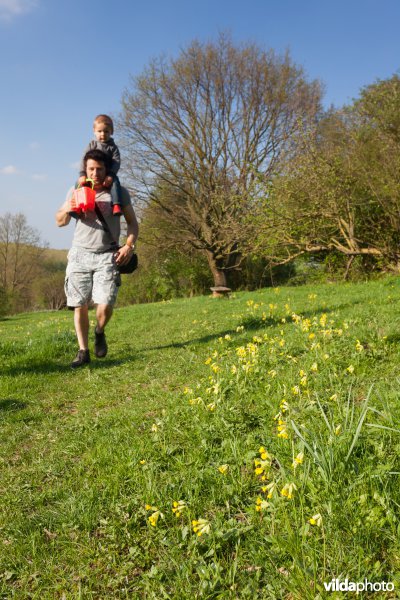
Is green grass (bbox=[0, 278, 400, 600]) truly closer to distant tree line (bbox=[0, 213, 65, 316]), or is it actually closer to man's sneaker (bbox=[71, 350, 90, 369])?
man's sneaker (bbox=[71, 350, 90, 369])

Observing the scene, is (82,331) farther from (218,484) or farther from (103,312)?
(218,484)

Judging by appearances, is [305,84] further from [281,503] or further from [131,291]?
[281,503]

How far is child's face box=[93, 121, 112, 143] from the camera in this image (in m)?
5.16

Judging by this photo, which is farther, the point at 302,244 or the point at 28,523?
the point at 302,244

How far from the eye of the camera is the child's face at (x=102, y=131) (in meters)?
5.16

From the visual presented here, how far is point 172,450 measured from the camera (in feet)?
8.13

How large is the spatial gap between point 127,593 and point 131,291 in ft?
105

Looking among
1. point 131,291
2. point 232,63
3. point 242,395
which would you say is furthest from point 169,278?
point 242,395

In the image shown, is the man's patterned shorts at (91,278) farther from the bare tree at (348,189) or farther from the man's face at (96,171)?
the bare tree at (348,189)

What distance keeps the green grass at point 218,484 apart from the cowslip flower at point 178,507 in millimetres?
26

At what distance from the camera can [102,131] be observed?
5172mm

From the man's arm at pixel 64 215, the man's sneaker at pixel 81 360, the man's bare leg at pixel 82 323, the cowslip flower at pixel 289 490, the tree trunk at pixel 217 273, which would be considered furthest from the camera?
the tree trunk at pixel 217 273

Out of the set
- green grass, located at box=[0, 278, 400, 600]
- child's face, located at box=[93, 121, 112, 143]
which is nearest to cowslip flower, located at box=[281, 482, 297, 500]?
green grass, located at box=[0, 278, 400, 600]

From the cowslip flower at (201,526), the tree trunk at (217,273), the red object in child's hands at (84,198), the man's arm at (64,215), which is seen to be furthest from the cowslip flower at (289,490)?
the tree trunk at (217,273)
